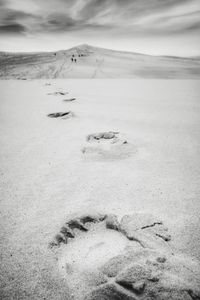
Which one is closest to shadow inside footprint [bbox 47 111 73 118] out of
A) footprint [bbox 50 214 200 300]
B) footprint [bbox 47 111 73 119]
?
footprint [bbox 47 111 73 119]

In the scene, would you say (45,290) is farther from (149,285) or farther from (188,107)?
(188,107)

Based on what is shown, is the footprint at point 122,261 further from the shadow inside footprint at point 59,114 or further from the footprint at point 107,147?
the shadow inside footprint at point 59,114

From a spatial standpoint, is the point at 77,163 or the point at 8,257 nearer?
the point at 8,257

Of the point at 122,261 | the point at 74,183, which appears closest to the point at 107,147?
the point at 74,183

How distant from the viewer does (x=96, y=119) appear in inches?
138

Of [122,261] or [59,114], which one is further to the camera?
[59,114]

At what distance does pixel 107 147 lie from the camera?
7.70ft

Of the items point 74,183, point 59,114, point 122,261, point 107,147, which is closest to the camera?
point 122,261

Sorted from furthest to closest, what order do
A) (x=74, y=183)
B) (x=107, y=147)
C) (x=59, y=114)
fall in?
(x=59, y=114) → (x=107, y=147) → (x=74, y=183)

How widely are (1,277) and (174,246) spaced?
90 centimetres

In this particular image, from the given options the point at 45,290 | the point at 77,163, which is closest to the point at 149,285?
the point at 45,290

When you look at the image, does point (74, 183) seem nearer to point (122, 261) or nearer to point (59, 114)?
point (122, 261)

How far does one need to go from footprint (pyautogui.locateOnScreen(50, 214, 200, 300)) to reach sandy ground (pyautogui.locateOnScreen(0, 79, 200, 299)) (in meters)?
0.07

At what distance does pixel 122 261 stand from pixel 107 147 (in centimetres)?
140
